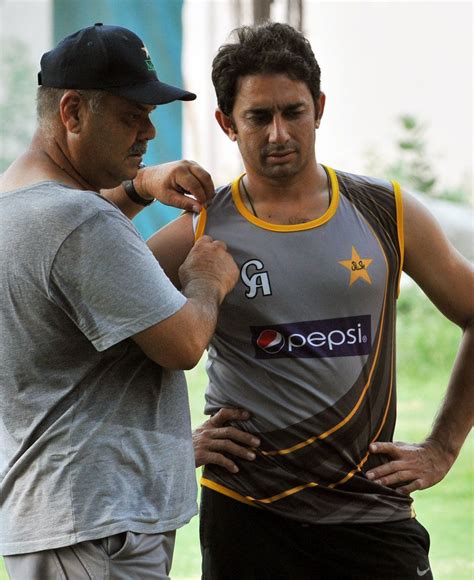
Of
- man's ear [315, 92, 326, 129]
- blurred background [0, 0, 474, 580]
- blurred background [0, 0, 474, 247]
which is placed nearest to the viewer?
man's ear [315, 92, 326, 129]

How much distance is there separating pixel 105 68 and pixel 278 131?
0.48 m

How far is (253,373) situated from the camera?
2320 millimetres

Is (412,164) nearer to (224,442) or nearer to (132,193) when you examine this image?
(132,193)

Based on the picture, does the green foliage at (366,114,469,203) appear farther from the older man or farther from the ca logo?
the older man

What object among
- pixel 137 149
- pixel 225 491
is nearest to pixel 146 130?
pixel 137 149

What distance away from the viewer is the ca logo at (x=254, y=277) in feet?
7.52

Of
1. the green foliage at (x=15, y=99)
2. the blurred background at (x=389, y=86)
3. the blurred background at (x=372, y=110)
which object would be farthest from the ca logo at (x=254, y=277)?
the blurred background at (x=389, y=86)

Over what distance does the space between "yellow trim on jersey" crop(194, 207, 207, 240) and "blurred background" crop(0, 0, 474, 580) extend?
7.29 feet

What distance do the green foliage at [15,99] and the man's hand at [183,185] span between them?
282 centimetres

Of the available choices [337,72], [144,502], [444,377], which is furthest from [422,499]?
[144,502]

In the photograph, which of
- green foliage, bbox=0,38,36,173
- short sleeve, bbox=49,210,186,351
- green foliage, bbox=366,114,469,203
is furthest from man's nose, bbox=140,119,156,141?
green foliage, bbox=366,114,469,203

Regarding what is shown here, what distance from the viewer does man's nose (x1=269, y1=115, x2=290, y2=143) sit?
7.45 feet

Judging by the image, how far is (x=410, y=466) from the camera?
238 cm

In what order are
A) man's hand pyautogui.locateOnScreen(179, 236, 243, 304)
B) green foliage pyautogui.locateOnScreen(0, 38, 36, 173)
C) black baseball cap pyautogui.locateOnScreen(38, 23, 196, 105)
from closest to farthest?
black baseball cap pyautogui.locateOnScreen(38, 23, 196, 105) → man's hand pyautogui.locateOnScreen(179, 236, 243, 304) → green foliage pyautogui.locateOnScreen(0, 38, 36, 173)
